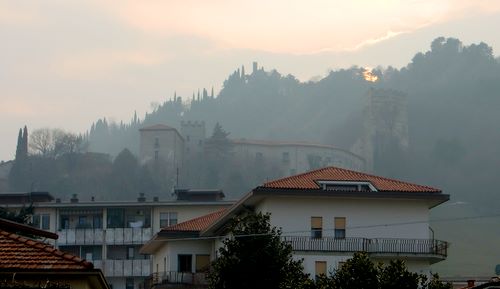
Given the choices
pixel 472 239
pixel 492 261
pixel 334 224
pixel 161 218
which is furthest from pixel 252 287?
pixel 472 239

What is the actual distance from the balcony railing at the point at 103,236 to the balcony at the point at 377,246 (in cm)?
3913

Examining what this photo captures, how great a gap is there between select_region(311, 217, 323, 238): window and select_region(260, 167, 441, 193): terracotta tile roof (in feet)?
4.77

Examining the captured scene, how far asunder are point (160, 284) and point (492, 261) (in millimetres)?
112051

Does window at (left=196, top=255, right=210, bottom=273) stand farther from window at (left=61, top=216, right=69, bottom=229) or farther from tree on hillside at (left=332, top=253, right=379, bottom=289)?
window at (left=61, top=216, right=69, bottom=229)

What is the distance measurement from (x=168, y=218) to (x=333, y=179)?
37.7 meters

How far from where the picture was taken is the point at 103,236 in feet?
285

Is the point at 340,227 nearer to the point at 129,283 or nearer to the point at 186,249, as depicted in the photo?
the point at 186,249

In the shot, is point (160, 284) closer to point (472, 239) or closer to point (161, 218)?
point (161, 218)

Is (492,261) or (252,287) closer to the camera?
(252,287)

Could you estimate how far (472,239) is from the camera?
610 ft

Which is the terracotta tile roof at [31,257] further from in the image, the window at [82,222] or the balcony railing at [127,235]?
the window at [82,222]

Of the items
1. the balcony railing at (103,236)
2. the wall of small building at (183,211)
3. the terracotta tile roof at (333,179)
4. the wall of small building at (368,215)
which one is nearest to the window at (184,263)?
the terracotta tile roof at (333,179)

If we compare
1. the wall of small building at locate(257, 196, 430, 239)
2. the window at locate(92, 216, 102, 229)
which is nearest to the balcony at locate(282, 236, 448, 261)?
the wall of small building at locate(257, 196, 430, 239)

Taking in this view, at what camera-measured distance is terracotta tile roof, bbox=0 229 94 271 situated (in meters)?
16.7
